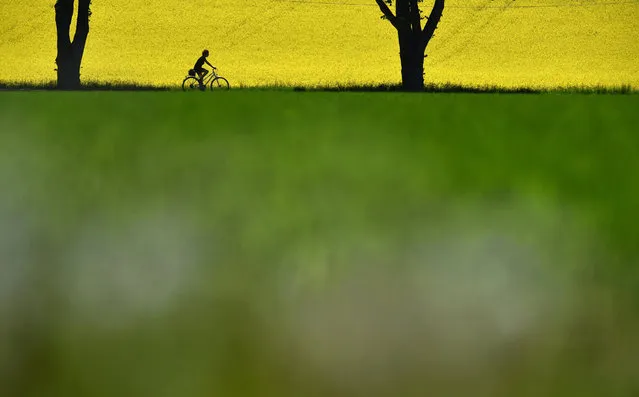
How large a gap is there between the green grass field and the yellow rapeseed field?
3855 centimetres

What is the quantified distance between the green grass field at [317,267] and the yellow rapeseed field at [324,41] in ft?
126

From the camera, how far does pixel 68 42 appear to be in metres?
39.5

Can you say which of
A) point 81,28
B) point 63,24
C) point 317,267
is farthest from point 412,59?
point 317,267

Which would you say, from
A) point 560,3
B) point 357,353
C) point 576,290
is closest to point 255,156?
point 576,290

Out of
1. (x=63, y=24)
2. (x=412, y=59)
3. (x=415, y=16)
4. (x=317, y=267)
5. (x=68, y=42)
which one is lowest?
(x=412, y=59)

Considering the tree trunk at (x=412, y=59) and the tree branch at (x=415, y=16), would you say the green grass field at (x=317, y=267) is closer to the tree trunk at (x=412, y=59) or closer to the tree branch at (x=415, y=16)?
the tree trunk at (x=412, y=59)

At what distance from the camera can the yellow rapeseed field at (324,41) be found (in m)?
56.5

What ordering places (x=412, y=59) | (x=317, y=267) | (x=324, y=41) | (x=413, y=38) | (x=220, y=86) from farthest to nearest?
(x=324, y=41) → (x=220, y=86) → (x=413, y=38) → (x=412, y=59) → (x=317, y=267)

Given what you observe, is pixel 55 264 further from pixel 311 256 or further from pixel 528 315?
pixel 528 315

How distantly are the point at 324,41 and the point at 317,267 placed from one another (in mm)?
59772

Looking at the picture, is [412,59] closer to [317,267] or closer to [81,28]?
[81,28]

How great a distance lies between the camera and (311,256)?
6.74m

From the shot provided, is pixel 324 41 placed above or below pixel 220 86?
below

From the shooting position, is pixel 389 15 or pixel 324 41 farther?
pixel 324 41
